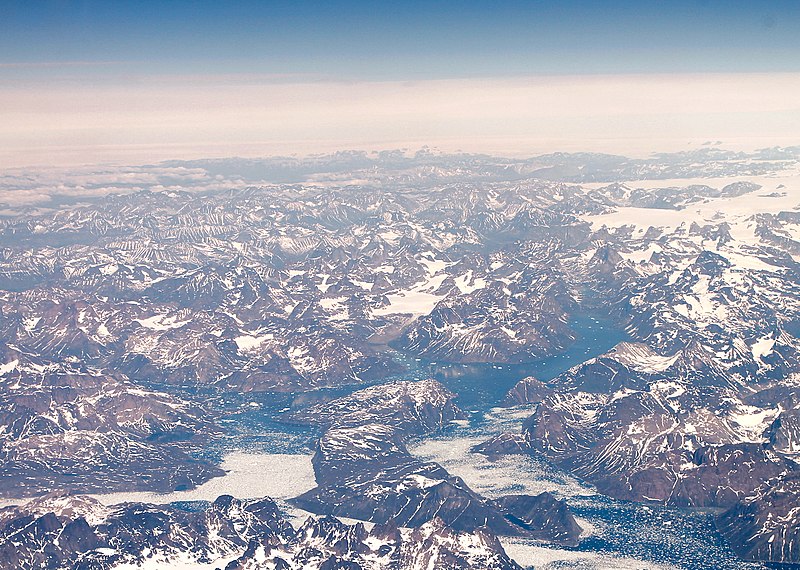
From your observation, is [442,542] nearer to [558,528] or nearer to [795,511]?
[558,528]

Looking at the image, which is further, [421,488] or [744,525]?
[421,488]

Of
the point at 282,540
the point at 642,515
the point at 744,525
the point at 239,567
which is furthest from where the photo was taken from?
the point at 642,515

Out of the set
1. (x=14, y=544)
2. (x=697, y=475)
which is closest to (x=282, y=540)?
(x=14, y=544)

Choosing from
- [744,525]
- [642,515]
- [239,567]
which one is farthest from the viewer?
[642,515]

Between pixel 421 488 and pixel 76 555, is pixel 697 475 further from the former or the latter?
pixel 76 555

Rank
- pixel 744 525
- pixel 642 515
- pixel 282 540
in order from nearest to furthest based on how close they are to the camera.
Answer: 1. pixel 282 540
2. pixel 744 525
3. pixel 642 515

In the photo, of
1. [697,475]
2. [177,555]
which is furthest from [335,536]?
[697,475]

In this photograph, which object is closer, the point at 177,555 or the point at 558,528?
the point at 177,555

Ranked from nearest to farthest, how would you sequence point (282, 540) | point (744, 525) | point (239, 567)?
point (239, 567) < point (282, 540) < point (744, 525)

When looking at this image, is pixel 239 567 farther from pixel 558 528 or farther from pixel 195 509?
pixel 558 528
